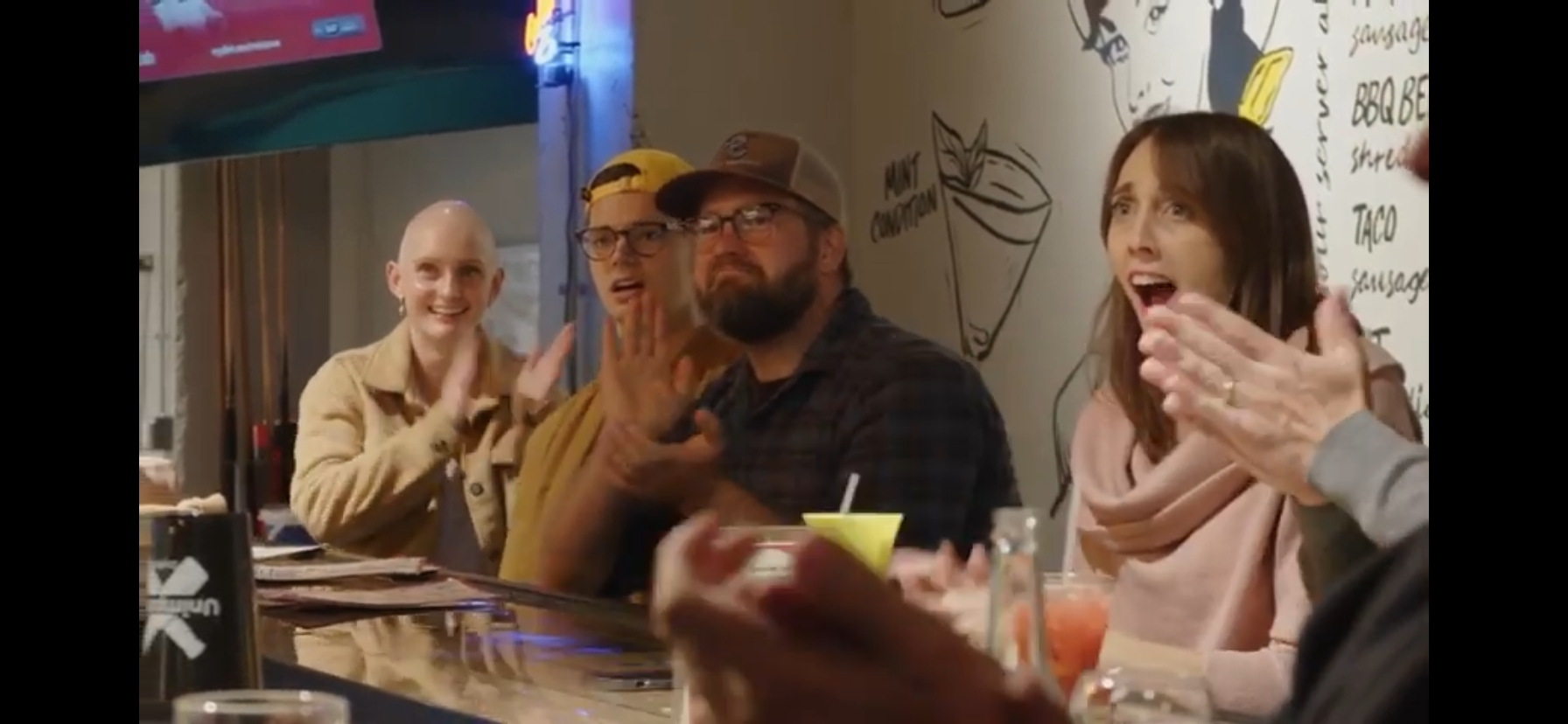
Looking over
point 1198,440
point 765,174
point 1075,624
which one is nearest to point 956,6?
point 765,174

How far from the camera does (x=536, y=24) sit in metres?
3.54

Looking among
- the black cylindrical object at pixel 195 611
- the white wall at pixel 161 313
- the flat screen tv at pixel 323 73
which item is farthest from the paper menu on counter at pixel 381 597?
the white wall at pixel 161 313

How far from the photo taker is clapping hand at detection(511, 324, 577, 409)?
11.2ft

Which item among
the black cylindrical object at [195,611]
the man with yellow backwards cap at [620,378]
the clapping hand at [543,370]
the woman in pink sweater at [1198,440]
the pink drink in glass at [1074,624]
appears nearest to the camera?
the black cylindrical object at [195,611]

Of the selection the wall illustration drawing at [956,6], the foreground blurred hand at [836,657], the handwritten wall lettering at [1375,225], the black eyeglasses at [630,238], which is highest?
the wall illustration drawing at [956,6]

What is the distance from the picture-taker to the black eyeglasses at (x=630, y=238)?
10.7 ft

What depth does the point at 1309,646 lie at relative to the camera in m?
0.62

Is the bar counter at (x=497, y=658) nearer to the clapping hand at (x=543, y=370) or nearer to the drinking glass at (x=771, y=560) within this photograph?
the drinking glass at (x=771, y=560)

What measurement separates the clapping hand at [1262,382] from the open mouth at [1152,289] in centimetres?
6

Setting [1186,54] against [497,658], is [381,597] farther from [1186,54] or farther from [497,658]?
[1186,54]
